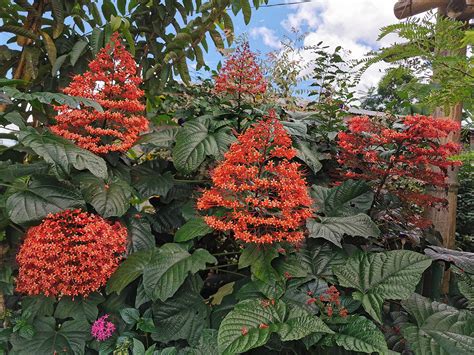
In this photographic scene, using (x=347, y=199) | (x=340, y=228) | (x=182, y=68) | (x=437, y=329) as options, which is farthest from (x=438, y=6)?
(x=437, y=329)

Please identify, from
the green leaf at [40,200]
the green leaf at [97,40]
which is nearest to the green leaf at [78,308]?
the green leaf at [40,200]

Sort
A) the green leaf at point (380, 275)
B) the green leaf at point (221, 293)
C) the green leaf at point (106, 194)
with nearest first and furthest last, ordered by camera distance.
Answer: the green leaf at point (380, 275) < the green leaf at point (106, 194) < the green leaf at point (221, 293)

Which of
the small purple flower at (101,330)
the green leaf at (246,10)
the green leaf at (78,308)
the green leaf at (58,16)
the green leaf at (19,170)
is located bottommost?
the small purple flower at (101,330)

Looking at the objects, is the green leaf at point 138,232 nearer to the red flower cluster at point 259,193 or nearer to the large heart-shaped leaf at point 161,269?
the large heart-shaped leaf at point 161,269

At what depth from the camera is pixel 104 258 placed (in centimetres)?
127

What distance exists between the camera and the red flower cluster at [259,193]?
3.78 feet

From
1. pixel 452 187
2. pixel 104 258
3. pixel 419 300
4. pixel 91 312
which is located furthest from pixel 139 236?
pixel 452 187

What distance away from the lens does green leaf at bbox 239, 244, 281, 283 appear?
Result: 1.19m

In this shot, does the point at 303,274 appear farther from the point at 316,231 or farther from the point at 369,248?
the point at 369,248

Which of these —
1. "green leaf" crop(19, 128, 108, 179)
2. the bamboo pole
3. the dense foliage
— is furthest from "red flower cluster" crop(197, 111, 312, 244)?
the bamboo pole

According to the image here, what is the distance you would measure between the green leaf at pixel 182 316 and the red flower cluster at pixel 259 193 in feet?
0.99

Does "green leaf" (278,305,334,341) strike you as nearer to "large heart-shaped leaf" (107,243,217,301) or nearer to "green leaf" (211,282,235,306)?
"large heart-shaped leaf" (107,243,217,301)

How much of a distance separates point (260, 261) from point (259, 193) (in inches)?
8.5

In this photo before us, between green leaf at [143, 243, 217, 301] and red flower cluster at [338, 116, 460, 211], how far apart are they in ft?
2.46
